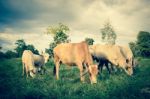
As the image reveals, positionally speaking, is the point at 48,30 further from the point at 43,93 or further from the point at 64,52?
the point at 43,93

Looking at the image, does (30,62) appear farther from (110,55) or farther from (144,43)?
(144,43)

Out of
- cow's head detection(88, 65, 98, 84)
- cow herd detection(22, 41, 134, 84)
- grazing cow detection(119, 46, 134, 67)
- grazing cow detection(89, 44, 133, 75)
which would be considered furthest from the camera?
grazing cow detection(119, 46, 134, 67)

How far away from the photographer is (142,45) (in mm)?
83438

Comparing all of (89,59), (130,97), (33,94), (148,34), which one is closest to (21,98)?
(33,94)

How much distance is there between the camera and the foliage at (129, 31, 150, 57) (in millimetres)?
81750

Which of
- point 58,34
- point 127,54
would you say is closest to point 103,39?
point 58,34

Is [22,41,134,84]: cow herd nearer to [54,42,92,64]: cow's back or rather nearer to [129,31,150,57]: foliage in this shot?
[54,42,92,64]: cow's back

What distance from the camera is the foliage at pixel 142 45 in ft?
268

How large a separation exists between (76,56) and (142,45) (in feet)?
235

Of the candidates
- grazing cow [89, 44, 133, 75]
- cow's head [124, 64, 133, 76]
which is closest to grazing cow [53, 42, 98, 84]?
grazing cow [89, 44, 133, 75]

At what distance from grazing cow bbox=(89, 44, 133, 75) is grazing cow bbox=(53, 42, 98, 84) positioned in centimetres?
423

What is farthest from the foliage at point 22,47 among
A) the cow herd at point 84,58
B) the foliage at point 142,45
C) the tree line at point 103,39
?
the cow herd at point 84,58

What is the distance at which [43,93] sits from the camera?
32.8 ft

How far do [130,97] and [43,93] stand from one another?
3.33 meters
